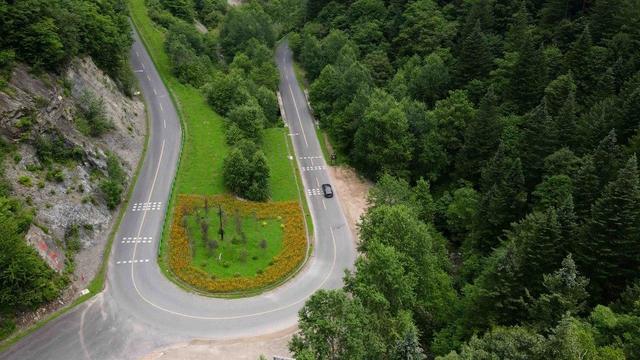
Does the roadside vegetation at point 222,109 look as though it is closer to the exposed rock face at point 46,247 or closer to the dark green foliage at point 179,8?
the dark green foliage at point 179,8

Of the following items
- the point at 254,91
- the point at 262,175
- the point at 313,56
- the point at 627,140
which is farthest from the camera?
the point at 313,56

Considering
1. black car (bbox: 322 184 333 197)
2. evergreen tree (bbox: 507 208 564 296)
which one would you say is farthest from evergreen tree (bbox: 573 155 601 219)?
black car (bbox: 322 184 333 197)

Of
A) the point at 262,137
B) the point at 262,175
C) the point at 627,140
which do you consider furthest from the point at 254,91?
the point at 627,140

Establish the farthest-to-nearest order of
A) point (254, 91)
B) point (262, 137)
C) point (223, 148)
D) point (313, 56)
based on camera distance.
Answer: point (313, 56)
point (254, 91)
point (262, 137)
point (223, 148)

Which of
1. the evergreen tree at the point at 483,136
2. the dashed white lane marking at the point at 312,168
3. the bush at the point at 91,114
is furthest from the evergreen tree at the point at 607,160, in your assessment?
the bush at the point at 91,114

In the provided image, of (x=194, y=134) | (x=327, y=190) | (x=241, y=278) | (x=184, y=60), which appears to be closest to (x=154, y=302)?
(x=241, y=278)

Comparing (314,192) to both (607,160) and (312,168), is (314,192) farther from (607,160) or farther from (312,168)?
(607,160)

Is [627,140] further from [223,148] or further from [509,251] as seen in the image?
[223,148]
